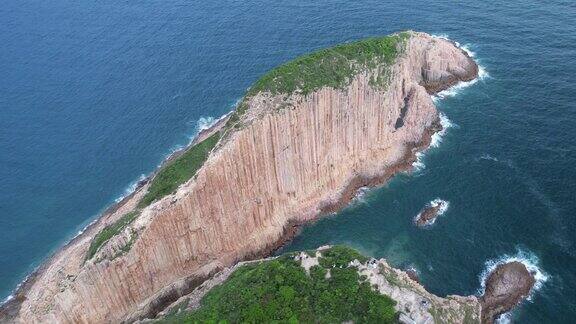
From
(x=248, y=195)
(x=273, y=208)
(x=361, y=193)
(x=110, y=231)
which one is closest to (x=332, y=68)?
(x=361, y=193)

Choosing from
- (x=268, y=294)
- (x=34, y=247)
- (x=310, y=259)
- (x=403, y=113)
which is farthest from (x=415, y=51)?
(x=34, y=247)

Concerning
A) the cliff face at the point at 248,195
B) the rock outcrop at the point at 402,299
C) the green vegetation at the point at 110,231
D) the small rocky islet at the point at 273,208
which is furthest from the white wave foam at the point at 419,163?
the green vegetation at the point at 110,231

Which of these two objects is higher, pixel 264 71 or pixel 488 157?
pixel 264 71

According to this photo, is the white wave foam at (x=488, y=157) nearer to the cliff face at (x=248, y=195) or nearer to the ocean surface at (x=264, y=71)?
the ocean surface at (x=264, y=71)

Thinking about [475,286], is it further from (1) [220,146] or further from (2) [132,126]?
(2) [132,126]

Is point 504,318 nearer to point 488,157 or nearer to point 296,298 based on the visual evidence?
point 296,298
